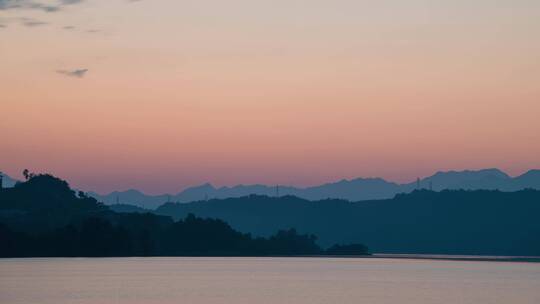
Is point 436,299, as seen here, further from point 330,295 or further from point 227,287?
point 227,287

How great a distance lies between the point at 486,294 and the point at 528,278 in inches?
2095

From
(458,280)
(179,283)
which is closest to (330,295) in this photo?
(179,283)

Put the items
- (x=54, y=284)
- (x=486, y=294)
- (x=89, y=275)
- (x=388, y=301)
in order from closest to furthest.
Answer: (x=388, y=301), (x=486, y=294), (x=54, y=284), (x=89, y=275)

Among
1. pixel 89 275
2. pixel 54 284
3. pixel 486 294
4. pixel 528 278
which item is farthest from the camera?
pixel 528 278

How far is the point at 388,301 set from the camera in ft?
403

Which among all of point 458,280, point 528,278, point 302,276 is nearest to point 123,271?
point 302,276

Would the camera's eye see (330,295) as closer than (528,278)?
Yes

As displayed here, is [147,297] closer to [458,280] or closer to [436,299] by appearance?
[436,299]

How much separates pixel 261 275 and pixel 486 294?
→ 57.8 m

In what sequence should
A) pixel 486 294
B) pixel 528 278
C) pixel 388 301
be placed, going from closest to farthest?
pixel 388 301
pixel 486 294
pixel 528 278

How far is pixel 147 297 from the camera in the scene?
4902 inches

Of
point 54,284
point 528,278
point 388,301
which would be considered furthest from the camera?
point 528,278

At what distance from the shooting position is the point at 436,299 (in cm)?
12775

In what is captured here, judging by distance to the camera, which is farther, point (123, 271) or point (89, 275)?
point (123, 271)
